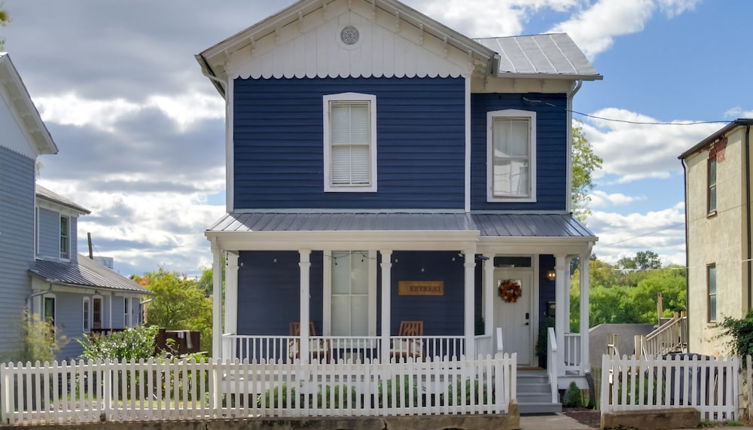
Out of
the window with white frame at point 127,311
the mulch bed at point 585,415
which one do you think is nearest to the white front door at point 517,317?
the mulch bed at point 585,415

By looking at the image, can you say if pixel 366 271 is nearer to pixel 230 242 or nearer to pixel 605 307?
pixel 230 242

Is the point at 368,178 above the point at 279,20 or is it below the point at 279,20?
below

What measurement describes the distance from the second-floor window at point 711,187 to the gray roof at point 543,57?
5.80 m

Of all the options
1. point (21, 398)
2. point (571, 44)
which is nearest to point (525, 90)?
point (571, 44)

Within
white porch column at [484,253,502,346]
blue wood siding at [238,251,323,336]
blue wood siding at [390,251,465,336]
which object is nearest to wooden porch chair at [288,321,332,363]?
blue wood siding at [238,251,323,336]

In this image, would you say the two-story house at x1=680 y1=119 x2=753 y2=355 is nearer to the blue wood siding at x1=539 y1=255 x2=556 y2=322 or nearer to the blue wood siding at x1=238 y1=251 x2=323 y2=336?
the blue wood siding at x1=539 y1=255 x2=556 y2=322

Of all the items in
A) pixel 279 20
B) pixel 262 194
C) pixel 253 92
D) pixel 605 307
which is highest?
pixel 279 20

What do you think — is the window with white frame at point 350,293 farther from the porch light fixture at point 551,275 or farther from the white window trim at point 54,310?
the white window trim at point 54,310

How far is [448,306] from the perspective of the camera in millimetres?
17281

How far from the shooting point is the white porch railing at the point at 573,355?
1636cm

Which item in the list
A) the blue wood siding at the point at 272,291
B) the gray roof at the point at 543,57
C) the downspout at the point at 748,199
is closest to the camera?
the gray roof at the point at 543,57

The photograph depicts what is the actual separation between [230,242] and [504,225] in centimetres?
534

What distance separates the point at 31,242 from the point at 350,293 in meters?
11.9

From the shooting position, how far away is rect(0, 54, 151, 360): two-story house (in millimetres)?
22406
